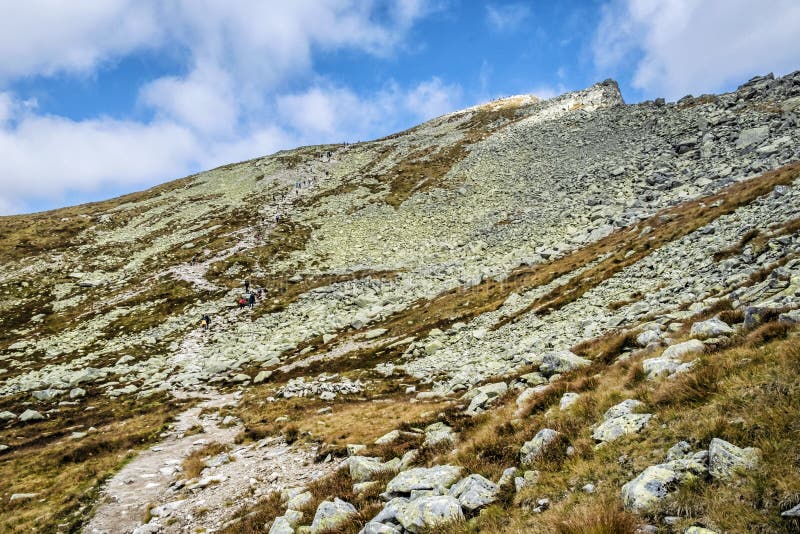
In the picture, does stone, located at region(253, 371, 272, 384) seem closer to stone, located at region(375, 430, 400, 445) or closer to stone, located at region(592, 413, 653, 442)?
stone, located at region(375, 430, 400, 445)

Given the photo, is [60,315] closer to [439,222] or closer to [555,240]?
[439,222]

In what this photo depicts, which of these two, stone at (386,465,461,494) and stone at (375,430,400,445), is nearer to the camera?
stone at (386,465,461,494)

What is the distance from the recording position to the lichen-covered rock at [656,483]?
532cm

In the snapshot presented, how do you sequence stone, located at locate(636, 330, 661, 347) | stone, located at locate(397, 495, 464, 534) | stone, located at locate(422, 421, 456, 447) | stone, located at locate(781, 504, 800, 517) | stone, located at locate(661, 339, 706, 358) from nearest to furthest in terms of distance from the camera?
1. stone, located at locate(781, 504, 800, 517)
2. stone, located at locate(397, 495, 464, 534)
3. stone, located at locate(661, 339, 706, 358)
4. stone, located at locate(422, 421, 456, 447)
5. stone, located at locate(636, 330, 661, 347)

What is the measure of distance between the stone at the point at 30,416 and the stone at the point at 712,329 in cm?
3699

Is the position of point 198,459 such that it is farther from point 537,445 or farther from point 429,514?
point 537,445

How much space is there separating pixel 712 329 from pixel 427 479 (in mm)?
8486

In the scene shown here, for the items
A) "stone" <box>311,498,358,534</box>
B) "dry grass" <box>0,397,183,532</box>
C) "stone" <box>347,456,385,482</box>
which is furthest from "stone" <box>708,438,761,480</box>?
"dry grass" <box>0,397,183,532</box>

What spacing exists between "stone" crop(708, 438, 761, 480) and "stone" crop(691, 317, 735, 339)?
6.40m

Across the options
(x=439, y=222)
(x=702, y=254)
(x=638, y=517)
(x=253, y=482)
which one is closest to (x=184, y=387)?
(x=253, y=482)

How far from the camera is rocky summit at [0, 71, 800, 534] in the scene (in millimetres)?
6883

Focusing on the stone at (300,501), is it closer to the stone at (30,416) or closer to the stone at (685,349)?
the stone at (685,349)

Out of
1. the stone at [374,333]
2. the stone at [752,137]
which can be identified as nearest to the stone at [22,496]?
the stone at [374,333]

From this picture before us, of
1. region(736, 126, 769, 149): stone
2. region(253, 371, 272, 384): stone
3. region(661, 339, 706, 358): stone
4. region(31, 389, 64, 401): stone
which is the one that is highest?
region(736, 126, 769, 149): stone
